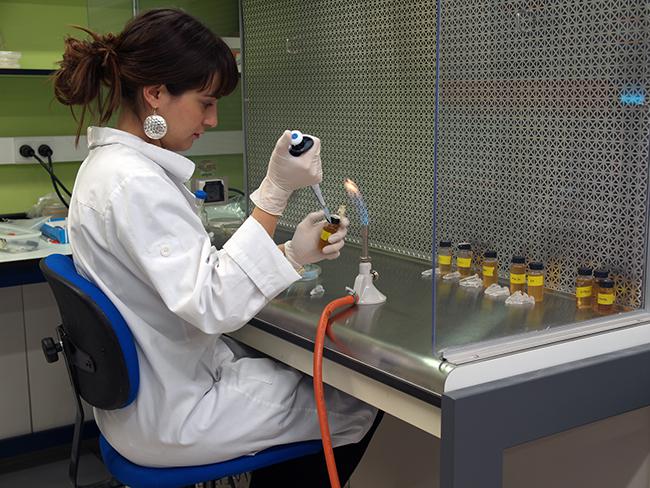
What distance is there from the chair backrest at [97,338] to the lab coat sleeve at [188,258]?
87 millimetres

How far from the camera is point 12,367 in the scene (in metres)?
2.75

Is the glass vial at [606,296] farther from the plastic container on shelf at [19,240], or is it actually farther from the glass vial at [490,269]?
the plastic container on shelf at [19,240]

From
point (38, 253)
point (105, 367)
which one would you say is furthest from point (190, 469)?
point (38, 253)

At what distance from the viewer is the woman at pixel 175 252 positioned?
128cm

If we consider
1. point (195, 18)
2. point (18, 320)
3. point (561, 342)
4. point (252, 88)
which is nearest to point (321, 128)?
point (252, 88)

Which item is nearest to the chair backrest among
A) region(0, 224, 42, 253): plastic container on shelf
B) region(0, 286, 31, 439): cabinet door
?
region(0, 224, 42, 253): plastic container on shelf

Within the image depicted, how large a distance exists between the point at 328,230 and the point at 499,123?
429 millimetres

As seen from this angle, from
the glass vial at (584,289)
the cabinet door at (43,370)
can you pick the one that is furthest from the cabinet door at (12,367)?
the glass vial at (584,289)

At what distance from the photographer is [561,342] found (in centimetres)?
131

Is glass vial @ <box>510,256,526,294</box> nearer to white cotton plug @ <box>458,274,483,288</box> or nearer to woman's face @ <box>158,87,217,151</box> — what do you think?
white cotton plug @ <box>458,274,483,288</box>

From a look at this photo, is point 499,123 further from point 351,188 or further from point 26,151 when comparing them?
point 26,151

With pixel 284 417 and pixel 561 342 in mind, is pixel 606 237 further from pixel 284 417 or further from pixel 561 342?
pixel 284 417

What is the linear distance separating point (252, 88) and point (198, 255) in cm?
119

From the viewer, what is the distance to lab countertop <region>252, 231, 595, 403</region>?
122cm
